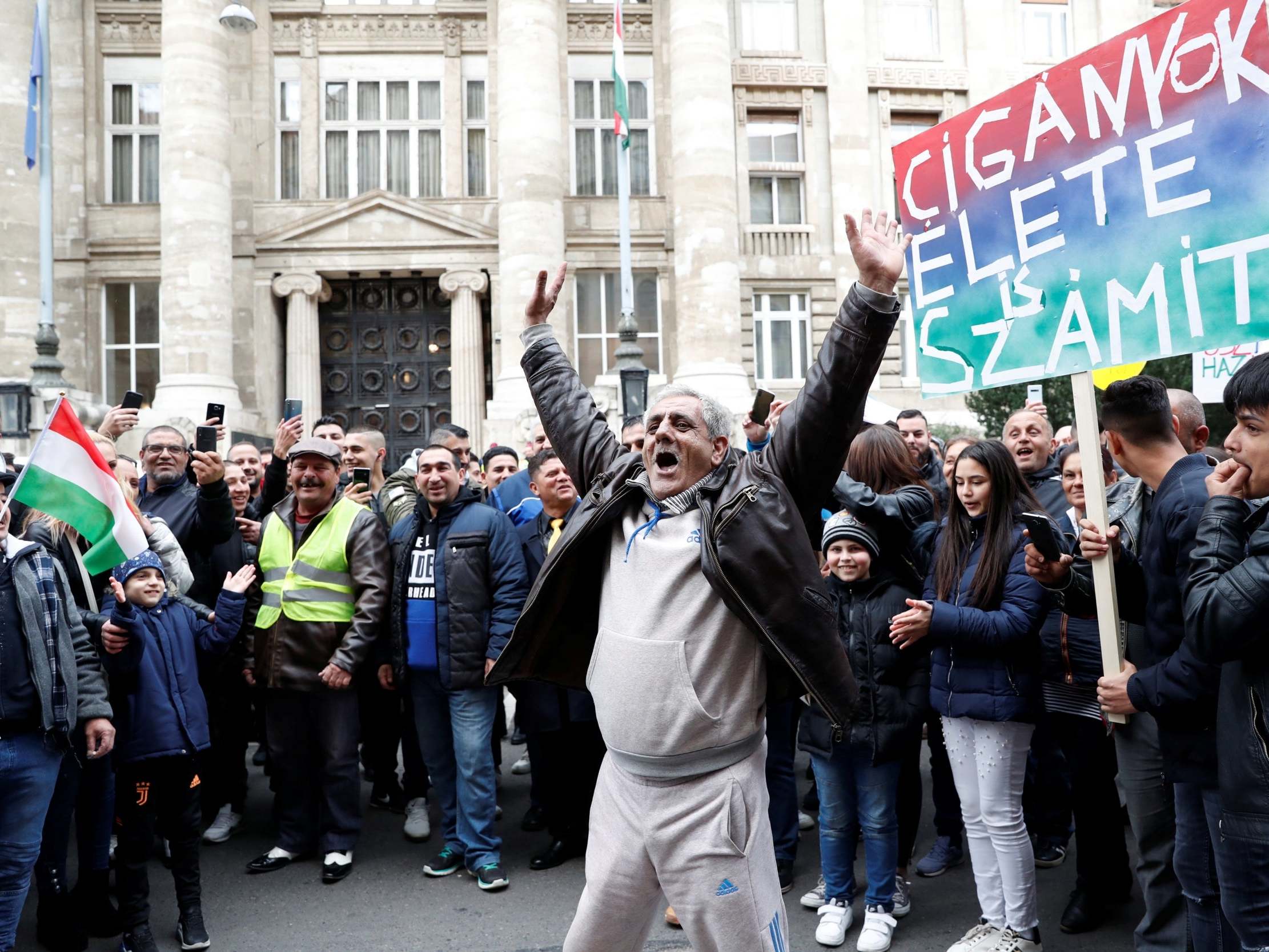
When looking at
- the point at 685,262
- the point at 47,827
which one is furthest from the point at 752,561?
the point at 685,262

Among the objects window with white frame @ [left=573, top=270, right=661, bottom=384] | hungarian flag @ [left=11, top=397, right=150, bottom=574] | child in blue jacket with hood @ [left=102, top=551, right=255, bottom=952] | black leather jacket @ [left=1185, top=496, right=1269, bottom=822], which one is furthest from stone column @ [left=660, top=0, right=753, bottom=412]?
black leather jacket @ [left=1185, top=496, right=1269, bottom=822]

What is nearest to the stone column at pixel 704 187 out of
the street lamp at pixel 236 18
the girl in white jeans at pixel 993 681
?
the street lamp at pixel 236 18

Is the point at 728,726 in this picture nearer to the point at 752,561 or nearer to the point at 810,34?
the point at 752,561

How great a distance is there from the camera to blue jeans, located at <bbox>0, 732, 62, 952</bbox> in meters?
4.33

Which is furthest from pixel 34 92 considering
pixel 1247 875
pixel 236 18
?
pixel 1247 875

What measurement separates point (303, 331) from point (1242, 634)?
72.8ft

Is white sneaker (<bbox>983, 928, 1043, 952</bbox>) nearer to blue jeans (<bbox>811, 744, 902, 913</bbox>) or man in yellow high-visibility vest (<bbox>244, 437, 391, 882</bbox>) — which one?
blue jeans (<bbox>811, 744, 902, 913</bbox>)

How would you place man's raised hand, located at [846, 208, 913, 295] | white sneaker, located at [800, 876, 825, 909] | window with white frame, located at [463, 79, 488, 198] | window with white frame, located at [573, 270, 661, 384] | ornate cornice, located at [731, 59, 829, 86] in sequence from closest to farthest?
man's raised hand, located at [846, 208, 913, 295]
white sneaker, located at [800, 876, 825, 909]
window with white frame, located at [463, 79, 488, 198]
window with white frame, located at [573, 270, 661, 384]
ornate cornice, located at [731, 59, 829, 86]

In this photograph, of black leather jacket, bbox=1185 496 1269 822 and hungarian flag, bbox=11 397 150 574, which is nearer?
black leather jacket, bbox=1185 496 1269 822

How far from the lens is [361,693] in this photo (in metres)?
7.16

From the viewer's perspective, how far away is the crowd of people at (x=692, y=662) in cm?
313

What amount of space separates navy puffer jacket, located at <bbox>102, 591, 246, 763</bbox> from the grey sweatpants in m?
2.74

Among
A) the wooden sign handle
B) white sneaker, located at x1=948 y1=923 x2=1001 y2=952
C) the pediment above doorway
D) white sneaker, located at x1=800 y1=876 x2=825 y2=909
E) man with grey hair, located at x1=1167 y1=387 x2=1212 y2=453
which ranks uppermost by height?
the pediment above doorway

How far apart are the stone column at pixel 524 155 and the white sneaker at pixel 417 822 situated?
14730 millimetres
